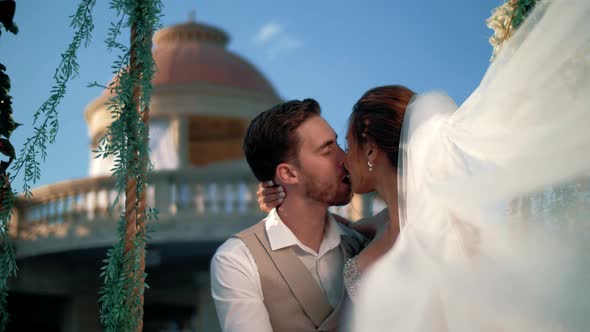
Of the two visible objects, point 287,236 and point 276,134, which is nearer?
point 287,236

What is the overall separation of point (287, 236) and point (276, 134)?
20.0 inches

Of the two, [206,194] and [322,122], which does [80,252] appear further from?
[322,122]

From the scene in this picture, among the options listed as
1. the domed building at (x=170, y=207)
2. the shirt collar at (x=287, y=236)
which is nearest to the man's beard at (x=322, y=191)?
the shirt collar at (x=287, y=236)

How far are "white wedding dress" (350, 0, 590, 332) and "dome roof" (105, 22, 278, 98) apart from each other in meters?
12.4

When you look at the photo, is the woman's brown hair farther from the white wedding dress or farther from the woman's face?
the white wedding dress

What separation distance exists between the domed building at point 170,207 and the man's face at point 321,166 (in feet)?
13.7

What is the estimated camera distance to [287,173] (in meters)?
2.78

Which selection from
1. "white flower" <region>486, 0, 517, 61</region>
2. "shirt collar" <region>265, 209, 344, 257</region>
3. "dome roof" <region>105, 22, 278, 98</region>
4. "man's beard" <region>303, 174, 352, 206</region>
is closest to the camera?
"white flower" <region>486, 0, 517, 61</region>

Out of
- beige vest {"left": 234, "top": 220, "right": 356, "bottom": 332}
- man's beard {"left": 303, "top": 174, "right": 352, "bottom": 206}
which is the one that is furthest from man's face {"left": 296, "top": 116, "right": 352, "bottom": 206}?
beige vest {"left": 234, "top": 220, "right": 356, "bottom": 332}

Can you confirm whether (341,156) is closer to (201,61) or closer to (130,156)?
(130,156)

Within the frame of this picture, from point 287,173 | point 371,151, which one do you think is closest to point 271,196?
point 287,173

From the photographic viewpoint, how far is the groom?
2.42 meters

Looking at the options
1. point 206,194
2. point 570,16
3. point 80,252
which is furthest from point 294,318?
point 80,252

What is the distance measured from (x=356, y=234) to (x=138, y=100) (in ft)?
3.96
